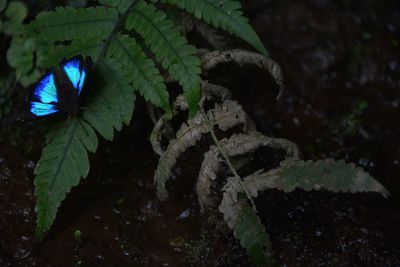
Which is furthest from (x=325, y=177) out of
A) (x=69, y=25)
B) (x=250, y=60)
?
(x=69, y=25)

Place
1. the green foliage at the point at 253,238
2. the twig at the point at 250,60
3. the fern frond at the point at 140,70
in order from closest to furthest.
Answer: the green foliage at the point at 253,238 < the fern frond at the point at 140,70 < the twig at the point at 250,60

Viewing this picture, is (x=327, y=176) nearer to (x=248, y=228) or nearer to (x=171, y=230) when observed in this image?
(x=248, y=228)

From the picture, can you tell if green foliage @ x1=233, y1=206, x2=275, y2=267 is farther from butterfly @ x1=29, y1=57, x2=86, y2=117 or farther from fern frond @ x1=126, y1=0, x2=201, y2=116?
butterfly @ x1=29, y1=57, x2=86, y2=117

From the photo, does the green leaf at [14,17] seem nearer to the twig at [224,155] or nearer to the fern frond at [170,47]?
the fern frond at [170,47]

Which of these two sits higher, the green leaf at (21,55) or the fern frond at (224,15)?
the green leaf at (21,55)

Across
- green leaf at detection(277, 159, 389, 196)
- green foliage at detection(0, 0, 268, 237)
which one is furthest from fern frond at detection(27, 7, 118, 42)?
green leaf at detection(277, 159, 389, 196)

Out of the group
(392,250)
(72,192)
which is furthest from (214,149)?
(392,250)

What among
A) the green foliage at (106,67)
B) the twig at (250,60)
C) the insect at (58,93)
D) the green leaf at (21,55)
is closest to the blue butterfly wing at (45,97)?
the insect at (58,93)
